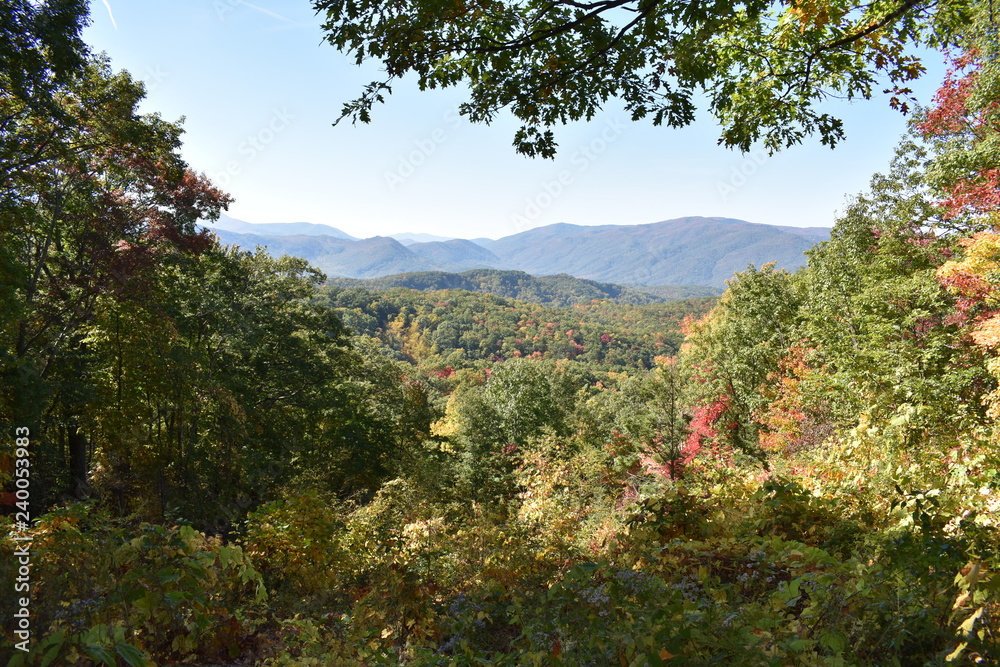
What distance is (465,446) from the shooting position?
23.5 m

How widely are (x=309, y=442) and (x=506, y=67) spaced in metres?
16.1

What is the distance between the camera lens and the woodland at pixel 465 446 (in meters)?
2.62

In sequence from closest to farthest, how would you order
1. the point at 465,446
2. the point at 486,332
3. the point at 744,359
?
the point at 744,359
the point at 465,446
the point at 486,332

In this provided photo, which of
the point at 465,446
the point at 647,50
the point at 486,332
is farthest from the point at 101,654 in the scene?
the point at 486,332

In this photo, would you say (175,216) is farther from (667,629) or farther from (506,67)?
(667,629)

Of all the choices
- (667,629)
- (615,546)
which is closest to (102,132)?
(615,546)

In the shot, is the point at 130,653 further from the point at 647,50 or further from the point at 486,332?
the point at 486,332

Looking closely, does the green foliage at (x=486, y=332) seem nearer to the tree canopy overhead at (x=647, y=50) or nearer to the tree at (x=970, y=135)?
the tree at (x=970, y=135)

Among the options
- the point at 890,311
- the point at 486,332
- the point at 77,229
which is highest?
the point at 77,229

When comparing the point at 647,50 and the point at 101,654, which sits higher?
the point at 647,50

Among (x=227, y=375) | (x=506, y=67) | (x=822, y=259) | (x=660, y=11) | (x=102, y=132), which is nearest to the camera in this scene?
(x=660, y=11)

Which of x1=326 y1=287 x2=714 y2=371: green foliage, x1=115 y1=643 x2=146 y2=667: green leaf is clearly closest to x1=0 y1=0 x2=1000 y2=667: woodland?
x1=115 y1=643 x2=146 y2=667: green leaf

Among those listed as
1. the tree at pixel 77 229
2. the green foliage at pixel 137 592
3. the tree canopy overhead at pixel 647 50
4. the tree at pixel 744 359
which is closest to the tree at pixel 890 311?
the tree at pixel 744 359

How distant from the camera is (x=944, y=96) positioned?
10.9 m
